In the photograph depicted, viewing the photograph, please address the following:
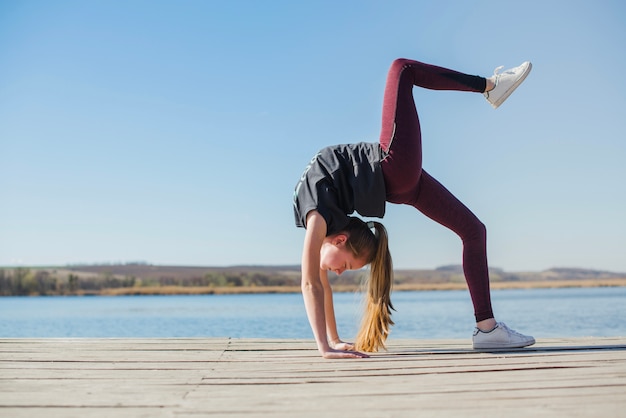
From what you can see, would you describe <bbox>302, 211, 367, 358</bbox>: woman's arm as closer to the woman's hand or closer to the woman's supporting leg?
the woman's hand

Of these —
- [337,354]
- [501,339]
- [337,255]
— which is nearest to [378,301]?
[337,255]

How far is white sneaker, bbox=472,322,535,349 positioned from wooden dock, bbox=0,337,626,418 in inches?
2.1

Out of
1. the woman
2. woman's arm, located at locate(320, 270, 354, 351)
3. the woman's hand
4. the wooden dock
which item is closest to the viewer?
the wooden dock

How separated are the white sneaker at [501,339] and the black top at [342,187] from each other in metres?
0.90

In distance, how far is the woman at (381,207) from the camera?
3.05 metres

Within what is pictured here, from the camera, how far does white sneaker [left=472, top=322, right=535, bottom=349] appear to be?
3.24 m

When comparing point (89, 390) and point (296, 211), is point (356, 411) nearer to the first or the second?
point (89, 390)

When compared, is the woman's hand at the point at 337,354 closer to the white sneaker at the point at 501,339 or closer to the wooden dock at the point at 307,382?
the wooden dock at the point at 307,382

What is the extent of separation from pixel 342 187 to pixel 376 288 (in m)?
0.70

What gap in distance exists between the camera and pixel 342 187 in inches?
123

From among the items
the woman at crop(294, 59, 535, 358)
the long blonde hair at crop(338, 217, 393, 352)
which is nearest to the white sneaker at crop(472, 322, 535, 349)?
the woman at crop(294, 59, 535, 358)

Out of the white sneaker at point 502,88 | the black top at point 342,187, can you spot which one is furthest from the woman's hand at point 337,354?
the white sneaker at point 502,88

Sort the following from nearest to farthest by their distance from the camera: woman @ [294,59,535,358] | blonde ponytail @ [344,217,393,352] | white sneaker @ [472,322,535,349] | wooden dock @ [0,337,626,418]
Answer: wooden dock @ [0,337,626,418]
woman @ [294,59,535,358]
white sneaker @ [472,322,535,349]
blonde ponytail @ [344,217,393,352]

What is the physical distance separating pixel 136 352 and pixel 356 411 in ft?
6.13
